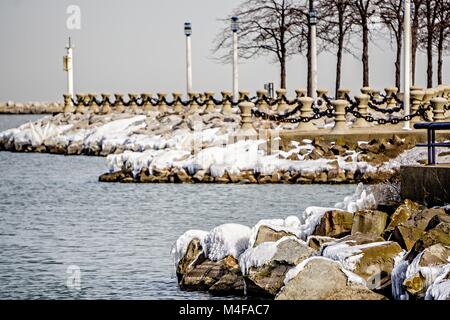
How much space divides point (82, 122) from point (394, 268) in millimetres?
54916

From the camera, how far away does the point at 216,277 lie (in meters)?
21.3

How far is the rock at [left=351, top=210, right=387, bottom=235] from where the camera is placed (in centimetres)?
2211

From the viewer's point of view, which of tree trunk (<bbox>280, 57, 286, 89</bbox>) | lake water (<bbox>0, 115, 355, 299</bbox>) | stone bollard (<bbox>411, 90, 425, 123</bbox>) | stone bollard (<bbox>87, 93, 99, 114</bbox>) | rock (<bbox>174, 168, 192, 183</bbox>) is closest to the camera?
lake water (<bbox>0, 115, 355, 299</bbox>)

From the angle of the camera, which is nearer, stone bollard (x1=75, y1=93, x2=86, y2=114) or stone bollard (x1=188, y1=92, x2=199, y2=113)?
stone bollard (x1=188, y1=92, x2=199, y2=113)

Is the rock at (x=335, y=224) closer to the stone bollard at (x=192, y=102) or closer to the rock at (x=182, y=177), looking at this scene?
the rock at (x=182, y=177)

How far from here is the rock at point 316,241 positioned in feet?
70.4

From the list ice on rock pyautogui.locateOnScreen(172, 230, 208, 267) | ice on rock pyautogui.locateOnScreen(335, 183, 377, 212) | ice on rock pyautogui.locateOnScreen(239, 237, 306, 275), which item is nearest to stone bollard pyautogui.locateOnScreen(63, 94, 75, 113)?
ice on rock pyautogui.locateOnScreen(335, 183, 377, 212)

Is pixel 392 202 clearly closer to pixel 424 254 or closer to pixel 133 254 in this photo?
pixel 133 254

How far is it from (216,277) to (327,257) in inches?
77.1

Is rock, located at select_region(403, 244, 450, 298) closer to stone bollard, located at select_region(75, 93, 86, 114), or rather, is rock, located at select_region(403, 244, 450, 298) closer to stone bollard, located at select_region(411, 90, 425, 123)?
stone bollard, located at select_region(411, 90, 425, 123)

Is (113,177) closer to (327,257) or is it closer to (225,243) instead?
(225,243)

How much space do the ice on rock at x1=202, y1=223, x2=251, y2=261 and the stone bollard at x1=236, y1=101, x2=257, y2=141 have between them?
24.2 meters

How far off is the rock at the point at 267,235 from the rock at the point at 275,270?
75 centimetres

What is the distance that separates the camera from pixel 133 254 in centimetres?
2577
